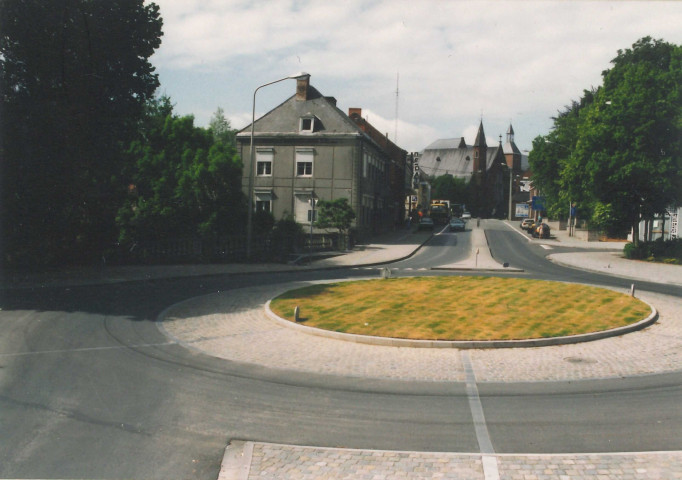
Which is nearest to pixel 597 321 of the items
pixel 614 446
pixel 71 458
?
pixel 614 446

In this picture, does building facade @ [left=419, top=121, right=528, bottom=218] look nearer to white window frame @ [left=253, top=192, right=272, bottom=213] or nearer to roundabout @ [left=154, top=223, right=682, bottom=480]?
white window frame @ [left=253, top=192, right=272, bottom=213]

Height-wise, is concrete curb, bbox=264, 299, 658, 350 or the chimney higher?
the chimney

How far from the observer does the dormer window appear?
48062 mm

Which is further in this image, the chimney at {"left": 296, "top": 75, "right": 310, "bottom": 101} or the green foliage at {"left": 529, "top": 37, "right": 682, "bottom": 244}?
the chimney at {"left": 296, "top": 75, "right": 310, "bottom": 101}

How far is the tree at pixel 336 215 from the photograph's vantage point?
40.5 metres

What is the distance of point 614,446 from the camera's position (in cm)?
678

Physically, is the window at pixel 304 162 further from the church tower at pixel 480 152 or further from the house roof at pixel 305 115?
the church tower at pixel 480 152

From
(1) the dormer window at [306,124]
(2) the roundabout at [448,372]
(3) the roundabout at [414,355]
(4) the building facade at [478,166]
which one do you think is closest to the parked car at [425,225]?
(1) the dormer window at [306,124]

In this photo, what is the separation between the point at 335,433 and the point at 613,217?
109 ft

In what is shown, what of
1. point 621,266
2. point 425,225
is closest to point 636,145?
point 621,266

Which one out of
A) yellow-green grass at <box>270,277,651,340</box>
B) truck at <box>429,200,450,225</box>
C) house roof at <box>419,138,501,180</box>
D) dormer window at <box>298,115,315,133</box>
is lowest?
yellow-green grass at <box>270,277,651,340</box>

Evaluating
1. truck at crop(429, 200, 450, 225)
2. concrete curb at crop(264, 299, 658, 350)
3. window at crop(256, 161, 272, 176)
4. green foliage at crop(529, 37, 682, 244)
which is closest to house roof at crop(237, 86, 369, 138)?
window at crop(256, 161, 272, 176)

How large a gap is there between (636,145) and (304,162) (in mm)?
25201

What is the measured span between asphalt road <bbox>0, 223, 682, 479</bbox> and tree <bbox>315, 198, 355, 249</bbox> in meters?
28.9
